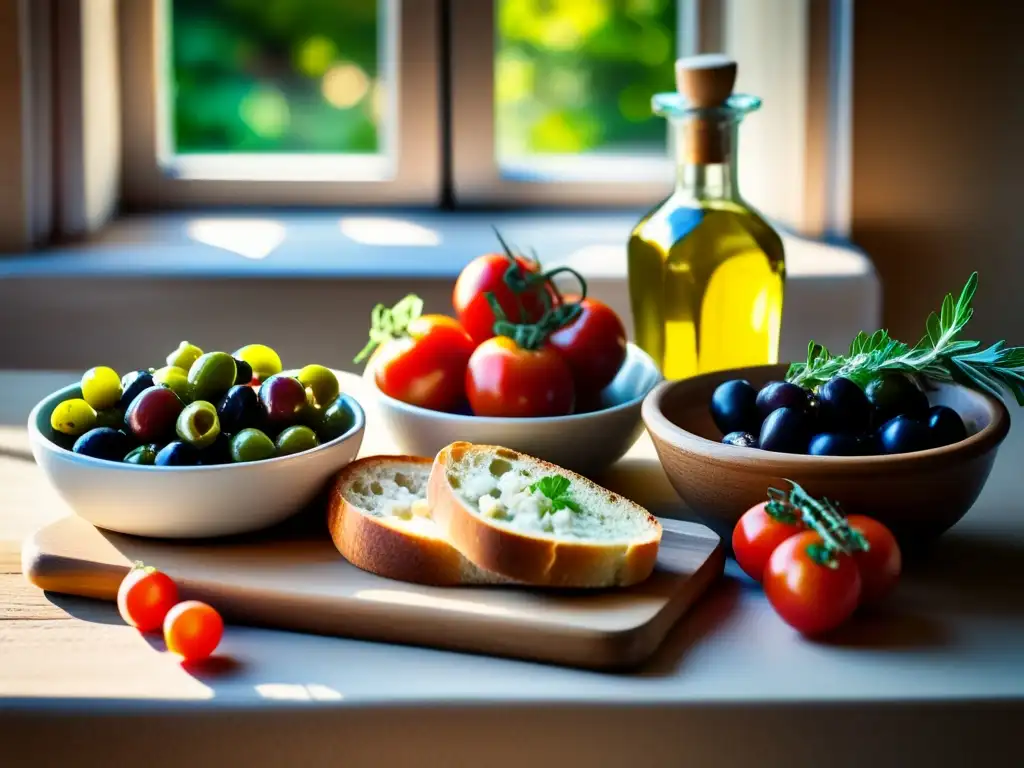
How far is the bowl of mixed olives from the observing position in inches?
33.8

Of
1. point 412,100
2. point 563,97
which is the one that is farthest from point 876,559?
point 563,97

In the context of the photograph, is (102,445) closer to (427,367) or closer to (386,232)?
(427,367)

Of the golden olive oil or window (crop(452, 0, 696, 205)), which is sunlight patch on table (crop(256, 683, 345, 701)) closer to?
the golden olive oil

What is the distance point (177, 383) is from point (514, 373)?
0.27 meters

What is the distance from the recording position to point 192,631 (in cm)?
73

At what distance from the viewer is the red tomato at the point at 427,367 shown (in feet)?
3.52

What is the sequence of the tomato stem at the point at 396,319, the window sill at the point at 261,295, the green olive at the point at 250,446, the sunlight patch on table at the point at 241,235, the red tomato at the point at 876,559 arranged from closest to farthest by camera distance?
the red tomato at the point at 876,559 → the green olive at the point at 250,446 → the tomato stem at the point at 396,319 → the window sill at the point at 261,295 → the sunlight patch on table at the point at 241,235

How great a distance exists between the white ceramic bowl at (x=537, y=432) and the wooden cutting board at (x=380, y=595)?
0.13 meters

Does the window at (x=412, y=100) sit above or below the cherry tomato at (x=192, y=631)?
above

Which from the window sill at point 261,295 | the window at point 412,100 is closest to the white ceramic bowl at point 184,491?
the window sill at point 261,295

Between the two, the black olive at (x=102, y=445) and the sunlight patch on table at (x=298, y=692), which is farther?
the black olive at (x=102, y=445)

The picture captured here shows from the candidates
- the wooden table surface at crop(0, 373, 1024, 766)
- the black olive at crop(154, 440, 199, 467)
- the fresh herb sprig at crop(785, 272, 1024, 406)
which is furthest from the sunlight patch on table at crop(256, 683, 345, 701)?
the fresh herb sprig at crop(785, 272, 1024, 406)

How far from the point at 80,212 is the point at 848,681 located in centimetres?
168

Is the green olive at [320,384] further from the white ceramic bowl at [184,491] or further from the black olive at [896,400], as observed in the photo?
the black olive at [896,400]
